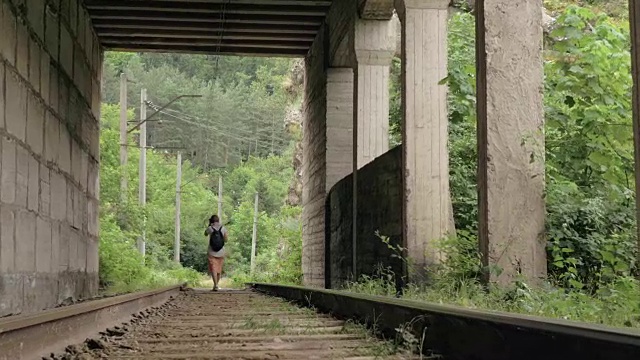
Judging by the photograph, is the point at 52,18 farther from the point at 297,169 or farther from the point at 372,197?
the point at 297,169

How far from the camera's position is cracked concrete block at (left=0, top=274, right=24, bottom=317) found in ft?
22.1

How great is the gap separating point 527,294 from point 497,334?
2857 mm

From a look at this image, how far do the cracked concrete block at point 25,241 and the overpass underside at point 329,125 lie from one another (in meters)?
0.02

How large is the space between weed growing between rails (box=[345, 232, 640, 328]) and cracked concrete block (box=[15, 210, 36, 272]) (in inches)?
150

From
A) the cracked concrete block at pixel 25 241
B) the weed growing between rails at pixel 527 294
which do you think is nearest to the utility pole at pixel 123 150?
the cracked concrete block at pixel 25 241

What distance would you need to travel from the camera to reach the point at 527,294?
17.3 feet

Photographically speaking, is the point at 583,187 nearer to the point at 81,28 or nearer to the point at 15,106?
the point at 15,106

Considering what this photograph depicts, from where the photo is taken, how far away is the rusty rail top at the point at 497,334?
6.40ft

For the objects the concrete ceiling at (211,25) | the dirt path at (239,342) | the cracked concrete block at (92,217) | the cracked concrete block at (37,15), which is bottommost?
the dirt path at (239,342)

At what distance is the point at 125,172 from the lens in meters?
20.5

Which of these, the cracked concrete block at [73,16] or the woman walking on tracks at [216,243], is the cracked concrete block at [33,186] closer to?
the cracked concrete block at [73,16]

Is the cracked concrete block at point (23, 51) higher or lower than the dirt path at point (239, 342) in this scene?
higher

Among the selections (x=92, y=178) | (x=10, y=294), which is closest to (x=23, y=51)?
(x=10, y=294)

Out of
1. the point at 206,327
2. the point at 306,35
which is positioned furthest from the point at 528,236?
the point at 306,35
